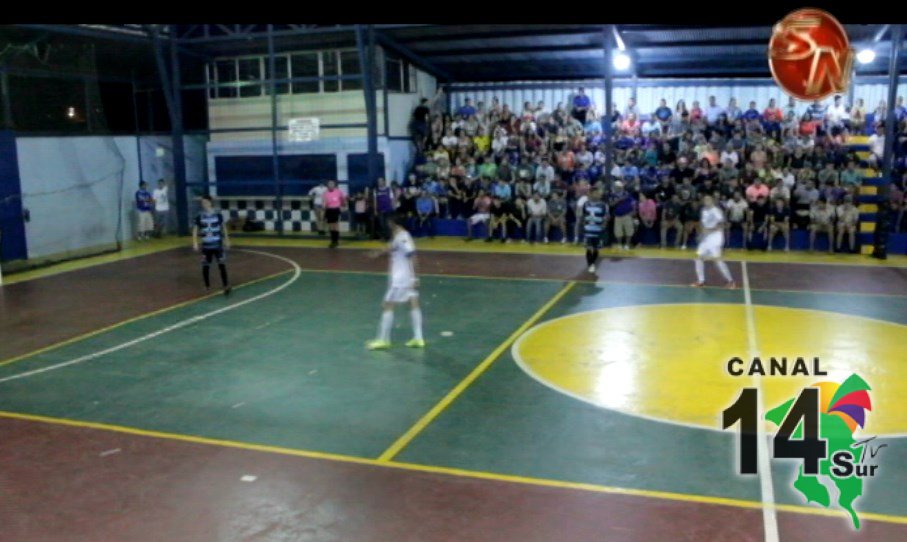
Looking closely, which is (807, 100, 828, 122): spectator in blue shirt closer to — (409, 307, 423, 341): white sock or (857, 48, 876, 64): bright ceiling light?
(857, 48, 876, 64): bright ceiling light

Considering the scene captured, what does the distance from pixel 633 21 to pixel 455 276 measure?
14743 mm

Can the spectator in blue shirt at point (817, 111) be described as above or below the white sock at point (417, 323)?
above

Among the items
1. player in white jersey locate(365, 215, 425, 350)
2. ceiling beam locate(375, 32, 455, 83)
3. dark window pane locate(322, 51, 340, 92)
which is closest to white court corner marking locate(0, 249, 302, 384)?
player in white jersey locate(365, 215, 425, 350)

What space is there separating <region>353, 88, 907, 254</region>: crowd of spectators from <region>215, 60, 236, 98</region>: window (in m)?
5.70

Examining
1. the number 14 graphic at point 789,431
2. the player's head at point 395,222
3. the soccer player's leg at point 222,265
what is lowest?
the number 14 graphic at point 789,431

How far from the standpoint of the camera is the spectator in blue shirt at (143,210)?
2308 cm

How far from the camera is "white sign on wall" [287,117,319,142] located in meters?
22.8

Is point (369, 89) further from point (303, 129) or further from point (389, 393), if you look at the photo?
point (389, 393)

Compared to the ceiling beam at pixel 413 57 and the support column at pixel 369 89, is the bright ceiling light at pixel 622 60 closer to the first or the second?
the ceiling beam at pixel 413 57

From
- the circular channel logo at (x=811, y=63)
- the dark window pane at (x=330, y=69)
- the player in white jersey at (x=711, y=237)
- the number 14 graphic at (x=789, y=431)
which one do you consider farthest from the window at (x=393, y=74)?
the circular channel logo at (x=811, y=63)

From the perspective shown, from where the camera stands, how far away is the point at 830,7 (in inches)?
64.4

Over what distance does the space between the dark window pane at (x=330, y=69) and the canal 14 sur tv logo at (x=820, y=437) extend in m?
16.9

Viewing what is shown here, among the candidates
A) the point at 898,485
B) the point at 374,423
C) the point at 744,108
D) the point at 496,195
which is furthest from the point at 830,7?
the point at 744,108

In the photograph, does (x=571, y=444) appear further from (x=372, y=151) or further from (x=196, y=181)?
(x=196, y=181)
